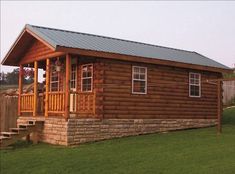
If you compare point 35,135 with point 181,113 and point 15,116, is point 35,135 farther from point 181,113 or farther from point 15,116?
Result: point 181,113

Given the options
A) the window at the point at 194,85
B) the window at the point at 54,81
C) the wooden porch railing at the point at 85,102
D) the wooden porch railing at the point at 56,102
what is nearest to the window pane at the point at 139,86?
the wooden porch railing at the point at 85,102

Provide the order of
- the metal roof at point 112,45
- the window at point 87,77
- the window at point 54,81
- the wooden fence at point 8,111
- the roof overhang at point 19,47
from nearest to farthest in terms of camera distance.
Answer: the metal roof at point 112,45, the window at point 87,77, the roof overhang at point 19,47, the window at point 54,81, the wooden fence at point 8,111

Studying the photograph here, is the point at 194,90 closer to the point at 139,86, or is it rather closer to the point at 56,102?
the point at 139,86

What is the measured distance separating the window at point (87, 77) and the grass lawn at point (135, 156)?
9.11 ft

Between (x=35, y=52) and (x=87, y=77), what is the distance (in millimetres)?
2788

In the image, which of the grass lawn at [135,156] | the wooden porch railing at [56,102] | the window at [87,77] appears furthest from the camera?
the window at [87,77]

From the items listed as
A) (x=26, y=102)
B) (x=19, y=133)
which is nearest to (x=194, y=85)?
(x=26, y=102)

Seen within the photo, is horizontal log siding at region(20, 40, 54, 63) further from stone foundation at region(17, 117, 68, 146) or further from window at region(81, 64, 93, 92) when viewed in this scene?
stone foundation at region(17, 117, 68, 146)

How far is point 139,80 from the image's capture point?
1900 cm

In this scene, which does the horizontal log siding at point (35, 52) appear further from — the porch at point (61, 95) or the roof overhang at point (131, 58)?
the roof overhang at point (131, 58)

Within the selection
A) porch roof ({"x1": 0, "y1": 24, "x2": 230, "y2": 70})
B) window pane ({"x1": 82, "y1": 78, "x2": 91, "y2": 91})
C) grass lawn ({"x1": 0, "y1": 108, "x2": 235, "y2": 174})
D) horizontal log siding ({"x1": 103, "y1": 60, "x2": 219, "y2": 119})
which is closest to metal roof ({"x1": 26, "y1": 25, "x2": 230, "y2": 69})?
porch roof ({"x1": 0, "y1": 24, "x2": 230, "y2": 70})

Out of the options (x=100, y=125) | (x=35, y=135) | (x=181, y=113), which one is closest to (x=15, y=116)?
(x=35, y=135)

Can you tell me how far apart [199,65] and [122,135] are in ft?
18.3

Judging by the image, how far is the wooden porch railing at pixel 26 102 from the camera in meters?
19.8
